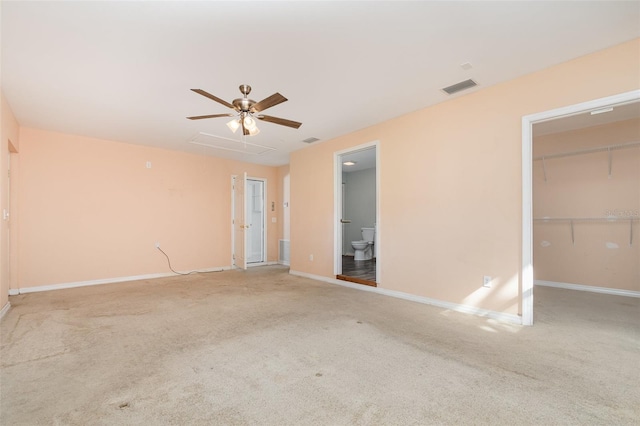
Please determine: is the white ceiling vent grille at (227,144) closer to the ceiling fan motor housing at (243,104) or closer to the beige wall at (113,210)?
the beige wall at (113,210)

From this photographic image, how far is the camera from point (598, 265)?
4324mm

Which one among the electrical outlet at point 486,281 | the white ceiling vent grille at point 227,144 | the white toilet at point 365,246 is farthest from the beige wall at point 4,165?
the white toilet at point 365,246

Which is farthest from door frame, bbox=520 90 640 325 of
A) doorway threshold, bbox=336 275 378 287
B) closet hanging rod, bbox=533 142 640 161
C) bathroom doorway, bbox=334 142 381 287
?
bathroom doorway, bbox=334 142 381 287

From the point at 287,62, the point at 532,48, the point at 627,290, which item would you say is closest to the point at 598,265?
the point at 627,290

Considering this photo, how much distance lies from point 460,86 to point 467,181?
41.8 inches

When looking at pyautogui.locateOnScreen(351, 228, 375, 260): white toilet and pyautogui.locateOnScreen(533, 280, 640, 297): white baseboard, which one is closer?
pyautogui.locateOnScreen(533, 280, 640, 297): white baseboard

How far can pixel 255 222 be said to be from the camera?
812 centimetres

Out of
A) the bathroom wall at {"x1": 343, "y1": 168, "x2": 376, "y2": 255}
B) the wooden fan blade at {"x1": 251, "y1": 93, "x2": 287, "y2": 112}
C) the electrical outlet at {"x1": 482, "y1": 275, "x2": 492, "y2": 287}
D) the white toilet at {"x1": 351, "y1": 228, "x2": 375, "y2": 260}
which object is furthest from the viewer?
the bathroom wall at {"x1": 343, "y1": 168, "x2": 376, "y2": 255}

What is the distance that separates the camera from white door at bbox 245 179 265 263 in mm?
7461

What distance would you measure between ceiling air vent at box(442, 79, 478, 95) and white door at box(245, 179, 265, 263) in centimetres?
514

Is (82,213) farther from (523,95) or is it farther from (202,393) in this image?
(523,95)

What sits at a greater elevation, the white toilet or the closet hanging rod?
the closet hanging rod

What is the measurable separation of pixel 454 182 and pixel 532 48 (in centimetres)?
148

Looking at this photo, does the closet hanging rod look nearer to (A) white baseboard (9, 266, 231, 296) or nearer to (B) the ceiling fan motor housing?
(B) the ceiling fan motor housing
